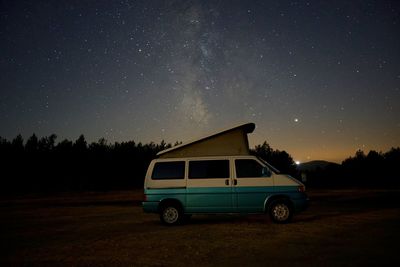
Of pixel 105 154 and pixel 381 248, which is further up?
pixel 105 154

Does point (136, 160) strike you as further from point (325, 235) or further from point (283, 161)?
point (325, 235)

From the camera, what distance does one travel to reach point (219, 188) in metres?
10.1

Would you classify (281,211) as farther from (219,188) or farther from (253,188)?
(219,188)

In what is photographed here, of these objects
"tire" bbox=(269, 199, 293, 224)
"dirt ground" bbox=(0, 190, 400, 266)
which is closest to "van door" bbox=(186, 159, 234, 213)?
"dirt ground" bbox=(0, 190, 400, 266)

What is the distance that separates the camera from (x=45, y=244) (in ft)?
25.3

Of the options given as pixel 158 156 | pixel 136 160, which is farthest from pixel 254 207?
pixel 136 160

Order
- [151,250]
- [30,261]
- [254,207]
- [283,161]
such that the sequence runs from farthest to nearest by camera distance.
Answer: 1. [283,161]
2. [254,207]
3. [151,250]
4. [30,261]

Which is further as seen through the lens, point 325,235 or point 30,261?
point 325,235

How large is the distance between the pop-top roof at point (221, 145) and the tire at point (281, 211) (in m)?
1.73

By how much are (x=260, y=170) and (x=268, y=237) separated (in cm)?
260

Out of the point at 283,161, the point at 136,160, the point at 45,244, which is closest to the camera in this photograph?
the point at 45,244

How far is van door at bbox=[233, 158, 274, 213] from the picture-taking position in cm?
995

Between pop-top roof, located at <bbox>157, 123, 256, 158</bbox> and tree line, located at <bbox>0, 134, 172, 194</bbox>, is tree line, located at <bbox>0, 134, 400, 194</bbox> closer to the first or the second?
tree line, located at <bbox>0, 134, 172, 194</bbox>

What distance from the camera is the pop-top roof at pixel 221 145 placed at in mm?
10320
